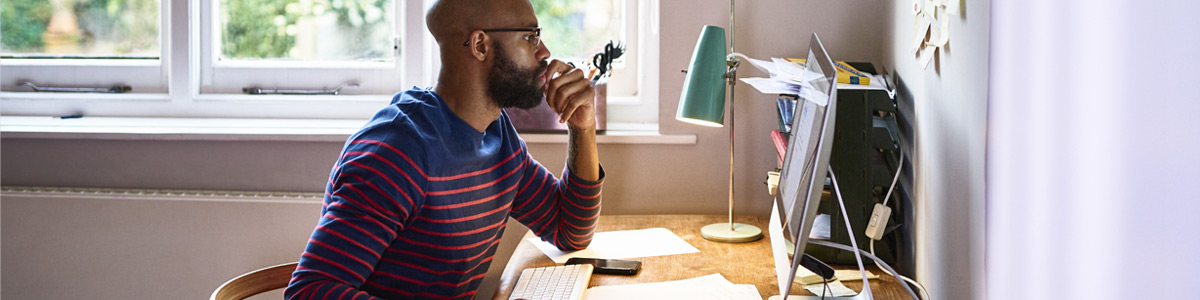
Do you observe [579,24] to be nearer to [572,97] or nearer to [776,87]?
[572,97]

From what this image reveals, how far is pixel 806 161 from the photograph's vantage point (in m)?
0.95

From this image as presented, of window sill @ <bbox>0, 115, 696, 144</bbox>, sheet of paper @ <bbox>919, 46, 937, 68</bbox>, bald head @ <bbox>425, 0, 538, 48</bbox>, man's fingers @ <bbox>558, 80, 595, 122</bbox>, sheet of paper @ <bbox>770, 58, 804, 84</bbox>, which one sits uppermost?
bald head @ <bbox>425, 0, 538, 48</bbox>

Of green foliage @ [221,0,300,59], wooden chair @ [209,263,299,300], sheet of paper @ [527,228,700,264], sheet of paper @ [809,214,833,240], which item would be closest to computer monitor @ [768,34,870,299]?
sheet of paper @ [809,214,833,240]

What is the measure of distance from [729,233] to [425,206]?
2.33 ft

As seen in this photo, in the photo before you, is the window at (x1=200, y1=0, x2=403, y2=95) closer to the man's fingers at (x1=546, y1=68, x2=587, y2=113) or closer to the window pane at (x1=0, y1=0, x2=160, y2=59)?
the window pane at (x1=0, y1=0, x2=160, y2=59)

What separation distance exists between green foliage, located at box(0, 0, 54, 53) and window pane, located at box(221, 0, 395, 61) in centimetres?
58

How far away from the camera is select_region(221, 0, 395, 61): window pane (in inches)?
95.3

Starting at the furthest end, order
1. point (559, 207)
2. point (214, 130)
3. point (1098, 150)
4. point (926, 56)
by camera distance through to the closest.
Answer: point (214, 130)
point (559, 207)
point (926, 56)
point (1098, 150)

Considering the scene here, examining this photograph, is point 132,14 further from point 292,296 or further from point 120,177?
point 292,296

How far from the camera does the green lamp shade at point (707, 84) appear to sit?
1.67 meters

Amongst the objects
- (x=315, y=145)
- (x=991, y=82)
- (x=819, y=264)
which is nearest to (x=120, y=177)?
(x=315, y=145)

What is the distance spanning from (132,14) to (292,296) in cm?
178

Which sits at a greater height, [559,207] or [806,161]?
[806,161]

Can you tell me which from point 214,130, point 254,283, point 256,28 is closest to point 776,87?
point 254,283
